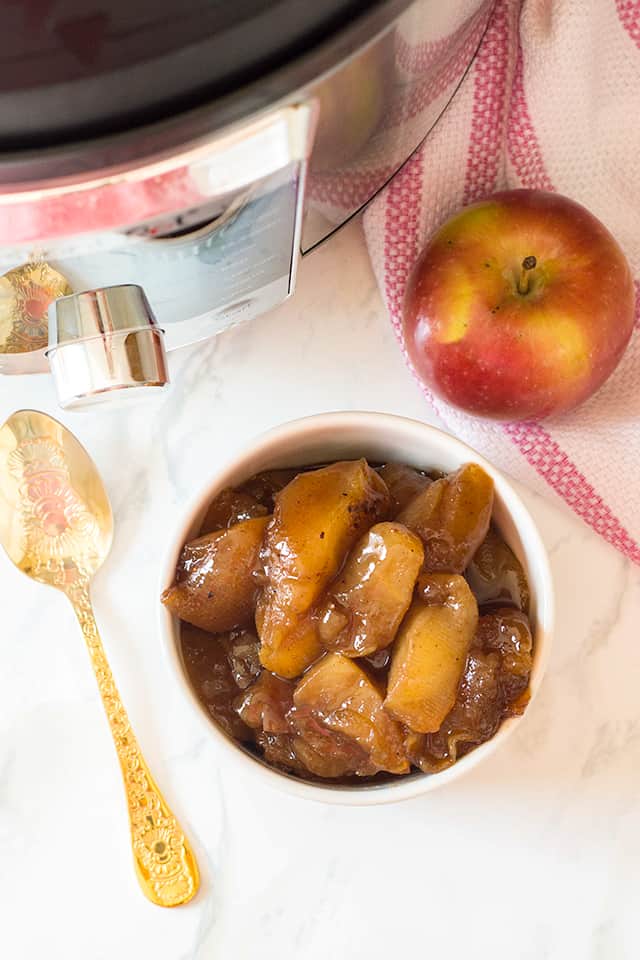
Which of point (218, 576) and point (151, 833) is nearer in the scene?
point (218, 576)

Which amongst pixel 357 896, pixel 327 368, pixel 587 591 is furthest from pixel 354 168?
pixel 357 896

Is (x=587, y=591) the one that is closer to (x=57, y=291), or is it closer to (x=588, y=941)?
(x=588, y=941)

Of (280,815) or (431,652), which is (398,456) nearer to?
(431,652)

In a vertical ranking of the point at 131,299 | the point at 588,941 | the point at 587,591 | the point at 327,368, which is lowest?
the point at 588,941

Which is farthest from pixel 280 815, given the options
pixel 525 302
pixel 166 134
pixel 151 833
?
pixel 166 134

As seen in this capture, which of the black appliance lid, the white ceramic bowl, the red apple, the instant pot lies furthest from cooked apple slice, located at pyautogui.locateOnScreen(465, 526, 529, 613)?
the black appliance lid
